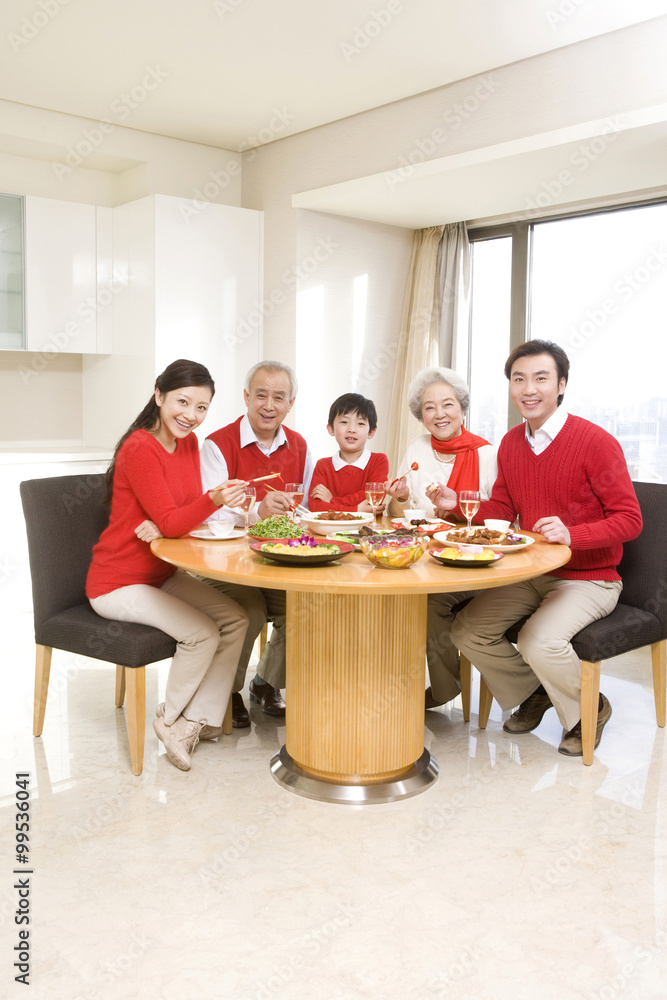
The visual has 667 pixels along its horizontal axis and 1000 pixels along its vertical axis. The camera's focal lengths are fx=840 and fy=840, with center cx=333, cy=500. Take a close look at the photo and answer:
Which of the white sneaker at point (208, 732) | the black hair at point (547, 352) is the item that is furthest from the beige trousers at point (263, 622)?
the black hair at point (547, 352)

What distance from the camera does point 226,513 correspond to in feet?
10.7

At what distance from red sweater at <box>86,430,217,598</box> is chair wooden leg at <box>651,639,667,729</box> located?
166cm

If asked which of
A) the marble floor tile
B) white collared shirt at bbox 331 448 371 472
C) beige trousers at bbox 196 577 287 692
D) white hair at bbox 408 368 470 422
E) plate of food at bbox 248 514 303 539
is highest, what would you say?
white hair at bbox 408 368 470 422

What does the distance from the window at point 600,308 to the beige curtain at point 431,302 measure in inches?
7.9

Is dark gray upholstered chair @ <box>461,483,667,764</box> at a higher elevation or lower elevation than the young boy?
lower

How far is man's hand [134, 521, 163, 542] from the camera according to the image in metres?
2.68

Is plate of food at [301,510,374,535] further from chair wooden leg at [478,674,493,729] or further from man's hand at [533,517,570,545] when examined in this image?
chair wooden leg at [478,674,493,729]

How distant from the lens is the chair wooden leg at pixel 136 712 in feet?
8.57

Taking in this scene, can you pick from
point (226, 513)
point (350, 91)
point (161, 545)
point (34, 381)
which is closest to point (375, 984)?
point (161, 545)

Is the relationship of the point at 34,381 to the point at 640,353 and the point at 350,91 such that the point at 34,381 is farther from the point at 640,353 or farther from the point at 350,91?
the point at 640,353
